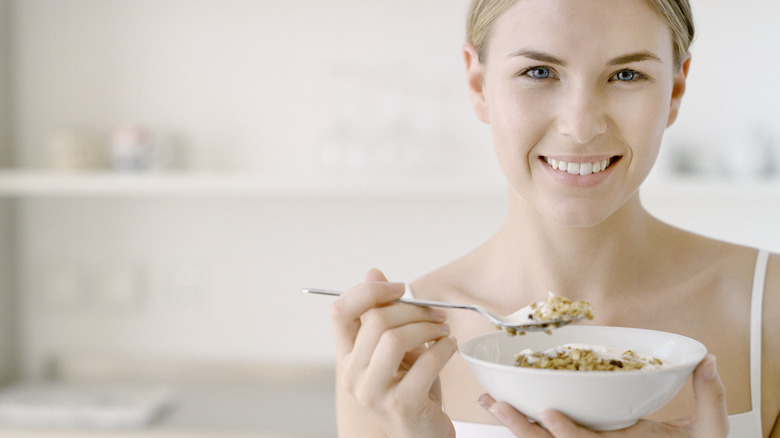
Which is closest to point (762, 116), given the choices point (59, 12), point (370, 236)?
point (370, 236)

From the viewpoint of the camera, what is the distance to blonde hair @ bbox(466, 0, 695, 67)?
3.32 feet

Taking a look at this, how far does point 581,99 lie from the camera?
961 millimetres

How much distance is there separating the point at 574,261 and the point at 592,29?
0.41 metres

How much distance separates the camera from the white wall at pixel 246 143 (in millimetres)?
2695

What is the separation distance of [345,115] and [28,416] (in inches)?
55.9

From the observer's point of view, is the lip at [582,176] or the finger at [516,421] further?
the lip at [582,176]

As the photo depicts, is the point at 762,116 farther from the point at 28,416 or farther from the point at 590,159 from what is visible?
the point at 28,416

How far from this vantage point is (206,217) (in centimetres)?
283

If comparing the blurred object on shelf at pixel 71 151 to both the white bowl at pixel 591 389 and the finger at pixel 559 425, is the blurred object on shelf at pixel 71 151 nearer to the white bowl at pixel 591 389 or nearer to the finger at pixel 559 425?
the white bowl at pixel 591 389

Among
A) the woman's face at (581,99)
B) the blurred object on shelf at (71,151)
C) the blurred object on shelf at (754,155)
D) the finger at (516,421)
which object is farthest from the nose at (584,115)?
the blurred object on shelf at (71,151)

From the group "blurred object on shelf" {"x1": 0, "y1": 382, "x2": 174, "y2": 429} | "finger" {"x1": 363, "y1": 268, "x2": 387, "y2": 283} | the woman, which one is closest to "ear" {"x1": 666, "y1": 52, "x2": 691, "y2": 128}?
the woman

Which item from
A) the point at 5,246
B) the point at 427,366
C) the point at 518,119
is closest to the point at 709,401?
the point at 427,366

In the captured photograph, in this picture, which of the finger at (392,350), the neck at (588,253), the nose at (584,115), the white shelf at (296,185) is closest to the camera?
the finger at (392,350)

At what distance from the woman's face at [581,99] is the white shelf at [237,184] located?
137 cm
